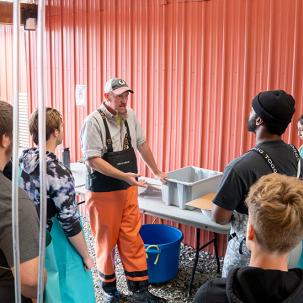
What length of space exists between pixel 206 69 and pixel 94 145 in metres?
1.36

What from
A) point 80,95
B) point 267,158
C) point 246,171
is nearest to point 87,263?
point 246,171

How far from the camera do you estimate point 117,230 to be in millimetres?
2988

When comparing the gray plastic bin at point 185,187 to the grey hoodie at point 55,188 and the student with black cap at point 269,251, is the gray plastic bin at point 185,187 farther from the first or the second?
the student with black cap at point 269,251

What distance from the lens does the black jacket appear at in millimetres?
1048

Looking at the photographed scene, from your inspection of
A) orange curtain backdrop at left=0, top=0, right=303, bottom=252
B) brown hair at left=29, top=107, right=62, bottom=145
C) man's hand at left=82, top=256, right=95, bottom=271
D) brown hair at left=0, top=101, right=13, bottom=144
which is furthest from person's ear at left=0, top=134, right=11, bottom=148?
orange curtain backdrop at left=0, top=0, right=303, bottom=252

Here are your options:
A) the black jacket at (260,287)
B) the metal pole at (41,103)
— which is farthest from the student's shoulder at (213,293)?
the metal pole at (41,103)

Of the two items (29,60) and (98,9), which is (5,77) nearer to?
(29,60)

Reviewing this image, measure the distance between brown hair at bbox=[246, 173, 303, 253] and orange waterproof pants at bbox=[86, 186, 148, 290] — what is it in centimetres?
187

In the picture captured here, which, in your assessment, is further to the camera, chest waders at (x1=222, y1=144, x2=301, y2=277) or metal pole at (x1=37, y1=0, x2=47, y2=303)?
chest waders at (x1=222, y1=144, x2=301, y2=277)

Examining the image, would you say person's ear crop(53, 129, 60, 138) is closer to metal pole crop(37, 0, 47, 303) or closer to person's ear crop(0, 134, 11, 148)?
person's ear crop(0, 134, 11, 148)

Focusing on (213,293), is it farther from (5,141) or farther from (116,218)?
(116,218)

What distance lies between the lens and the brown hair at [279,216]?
111 cm

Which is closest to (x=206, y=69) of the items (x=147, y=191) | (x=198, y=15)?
(x=198, y=15)

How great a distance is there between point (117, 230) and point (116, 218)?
0.10 m
